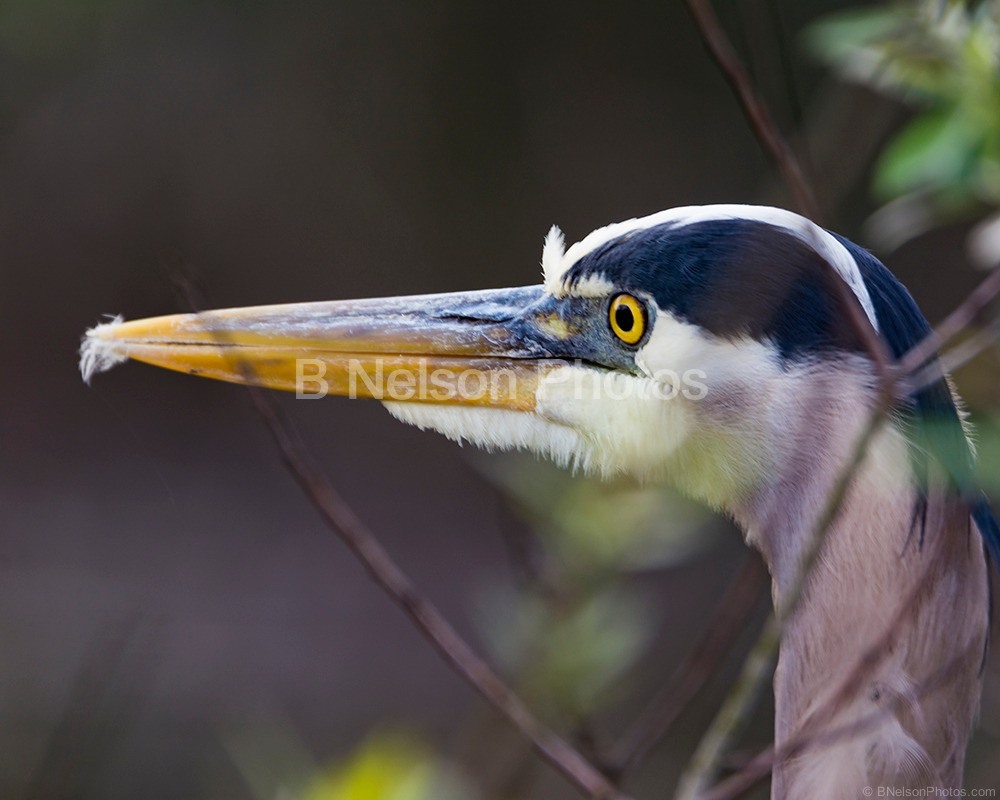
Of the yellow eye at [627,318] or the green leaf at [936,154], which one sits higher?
the yellow eye at [627,318]

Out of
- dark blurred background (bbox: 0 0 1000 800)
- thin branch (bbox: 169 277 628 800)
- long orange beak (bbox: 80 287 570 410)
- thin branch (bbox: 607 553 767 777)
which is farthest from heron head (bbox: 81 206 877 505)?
dark blurred background (bbox: 0 0 1000 800)

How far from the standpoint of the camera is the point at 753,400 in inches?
45.4

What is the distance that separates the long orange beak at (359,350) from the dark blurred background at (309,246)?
8.04 feet

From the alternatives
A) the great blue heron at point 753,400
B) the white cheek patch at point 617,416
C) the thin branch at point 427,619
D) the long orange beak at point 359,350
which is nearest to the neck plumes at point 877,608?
the great blue heron at point 753,400

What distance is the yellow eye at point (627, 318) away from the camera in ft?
4.03

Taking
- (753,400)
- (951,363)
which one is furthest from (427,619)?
(951,363)

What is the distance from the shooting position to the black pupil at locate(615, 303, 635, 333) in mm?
1238

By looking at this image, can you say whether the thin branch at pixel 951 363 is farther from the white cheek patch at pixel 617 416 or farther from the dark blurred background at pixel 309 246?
the dark blurred background at pixel 309 246

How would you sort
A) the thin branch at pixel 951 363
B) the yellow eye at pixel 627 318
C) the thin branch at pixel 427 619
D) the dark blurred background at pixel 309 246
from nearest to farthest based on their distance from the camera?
the thin branch at pixel 951 363 < the thin branch at pixel 427 619 < the yellow eye at pixel 627 318 < the dark blurred background at pixel 309 246

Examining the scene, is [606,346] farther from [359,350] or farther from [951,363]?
[951,363]

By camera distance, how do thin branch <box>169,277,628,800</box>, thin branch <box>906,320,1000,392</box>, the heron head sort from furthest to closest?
the heron head < thin branch <box>169,277,628,800</box> < thin branch <box>906,320,1000,392</box>

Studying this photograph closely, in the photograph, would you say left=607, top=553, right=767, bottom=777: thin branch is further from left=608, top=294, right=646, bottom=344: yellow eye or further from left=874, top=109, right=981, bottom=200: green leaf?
left=874, top=109, right=981, bottom=200: green leaf

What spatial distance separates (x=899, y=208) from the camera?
63.7 inches

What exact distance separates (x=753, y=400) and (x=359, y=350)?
47 centimetres
